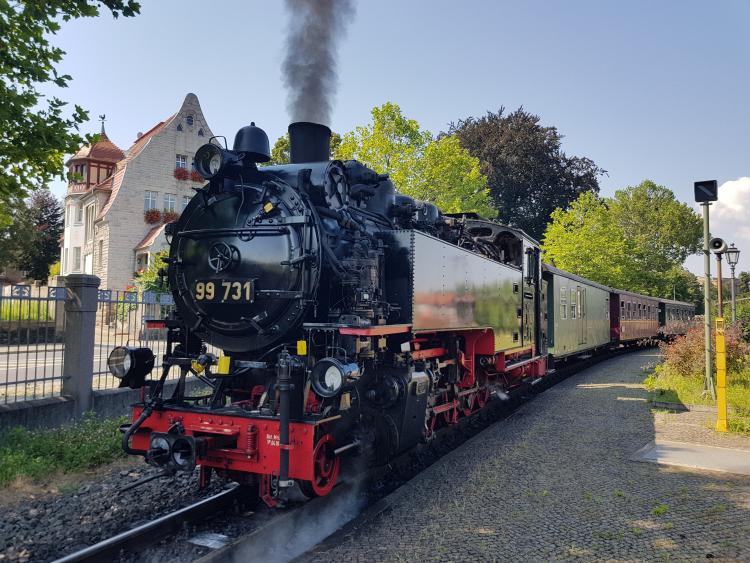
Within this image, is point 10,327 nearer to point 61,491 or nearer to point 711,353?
point 61,491

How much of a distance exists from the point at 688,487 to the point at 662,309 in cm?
2739

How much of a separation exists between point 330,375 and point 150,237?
24486 mm

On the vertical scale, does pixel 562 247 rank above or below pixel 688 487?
above

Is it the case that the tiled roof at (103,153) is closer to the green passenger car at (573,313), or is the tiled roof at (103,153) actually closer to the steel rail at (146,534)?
the green passenger car at (573,313)

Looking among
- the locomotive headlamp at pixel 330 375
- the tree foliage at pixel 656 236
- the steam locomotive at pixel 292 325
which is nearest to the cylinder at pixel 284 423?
the steam locomotive at pixel 292 325

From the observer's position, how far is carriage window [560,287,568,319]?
13.6m

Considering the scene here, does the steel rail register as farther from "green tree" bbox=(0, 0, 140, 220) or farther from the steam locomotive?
"green tree" bbox=(0, 0, 140, 220)

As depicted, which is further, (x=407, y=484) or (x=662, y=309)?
(x=662, y=309)

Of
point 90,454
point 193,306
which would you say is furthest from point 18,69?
point 90,454

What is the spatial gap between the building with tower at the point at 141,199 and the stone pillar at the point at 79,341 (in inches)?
726

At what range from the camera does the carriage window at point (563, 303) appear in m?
13.6

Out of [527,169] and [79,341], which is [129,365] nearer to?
[79,341]

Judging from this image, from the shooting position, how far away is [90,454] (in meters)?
6.11

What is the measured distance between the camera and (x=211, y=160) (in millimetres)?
5379
